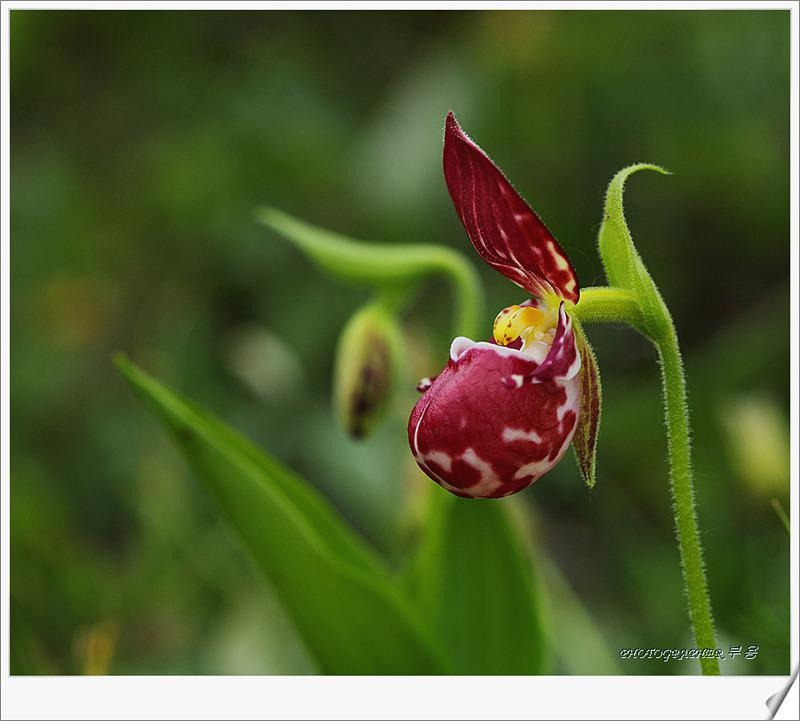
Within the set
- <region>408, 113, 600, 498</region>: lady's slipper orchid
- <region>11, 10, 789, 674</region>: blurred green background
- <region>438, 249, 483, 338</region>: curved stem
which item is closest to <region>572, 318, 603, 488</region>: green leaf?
<region>408, 113, 600, 498</region>: lady's slipper orchid

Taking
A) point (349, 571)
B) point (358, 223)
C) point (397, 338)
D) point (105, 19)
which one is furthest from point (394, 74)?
point (349, 571)

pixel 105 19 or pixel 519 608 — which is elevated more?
pixel 105 19

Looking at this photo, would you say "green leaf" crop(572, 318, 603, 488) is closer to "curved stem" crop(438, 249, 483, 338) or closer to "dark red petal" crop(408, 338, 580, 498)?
"dark red petal" crop(408, 338, 580, 498)

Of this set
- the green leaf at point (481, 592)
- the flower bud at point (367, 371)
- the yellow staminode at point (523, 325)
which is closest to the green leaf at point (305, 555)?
the green leaf at point (481, 592)

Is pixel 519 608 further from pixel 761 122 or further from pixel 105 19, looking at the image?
pixel 105 19

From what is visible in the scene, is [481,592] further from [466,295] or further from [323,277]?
[323,277]

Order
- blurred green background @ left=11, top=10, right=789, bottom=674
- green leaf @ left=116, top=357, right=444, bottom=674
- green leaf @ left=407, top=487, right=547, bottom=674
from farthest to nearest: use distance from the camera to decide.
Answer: blurred green background @ left=11, top=10, right=789, bottom=674 → green leaf @ left=407, top=487, right=547, bottom=674 → green leaf @ left=116, top=357, right=444, bottom=674
